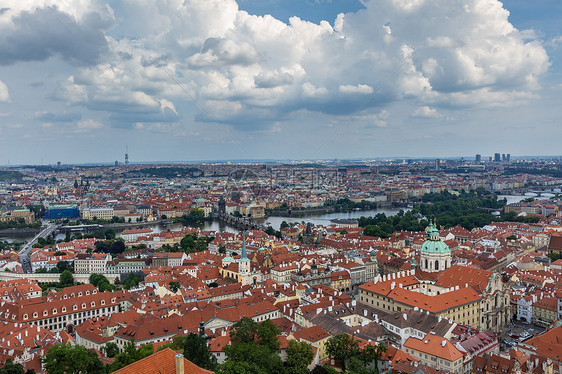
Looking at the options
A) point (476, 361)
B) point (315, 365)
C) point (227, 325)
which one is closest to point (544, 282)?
point (476, 361)

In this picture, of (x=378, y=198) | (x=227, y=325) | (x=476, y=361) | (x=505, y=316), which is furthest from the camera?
(x=378, y=198)

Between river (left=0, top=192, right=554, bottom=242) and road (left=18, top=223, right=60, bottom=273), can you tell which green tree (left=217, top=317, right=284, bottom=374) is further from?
river (left=0, top=192, right=554, bottom=242)

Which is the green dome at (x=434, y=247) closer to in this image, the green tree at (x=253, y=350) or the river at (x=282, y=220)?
the green tree at (x=253, y=350)

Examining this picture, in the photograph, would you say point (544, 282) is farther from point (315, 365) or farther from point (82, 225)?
point (82, 225)

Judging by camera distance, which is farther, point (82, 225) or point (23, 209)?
point (23, 209)

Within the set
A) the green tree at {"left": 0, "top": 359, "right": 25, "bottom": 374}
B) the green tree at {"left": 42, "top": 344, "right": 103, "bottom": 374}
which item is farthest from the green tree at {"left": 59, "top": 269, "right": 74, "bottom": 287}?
the green tree at {"left": 42, "top": 344, "right": 103, "bottom": 374}

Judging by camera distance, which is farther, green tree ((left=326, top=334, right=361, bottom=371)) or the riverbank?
the riverbank

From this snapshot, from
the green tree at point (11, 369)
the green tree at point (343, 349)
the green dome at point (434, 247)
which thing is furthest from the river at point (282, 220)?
the green tree at point (11, 369)
